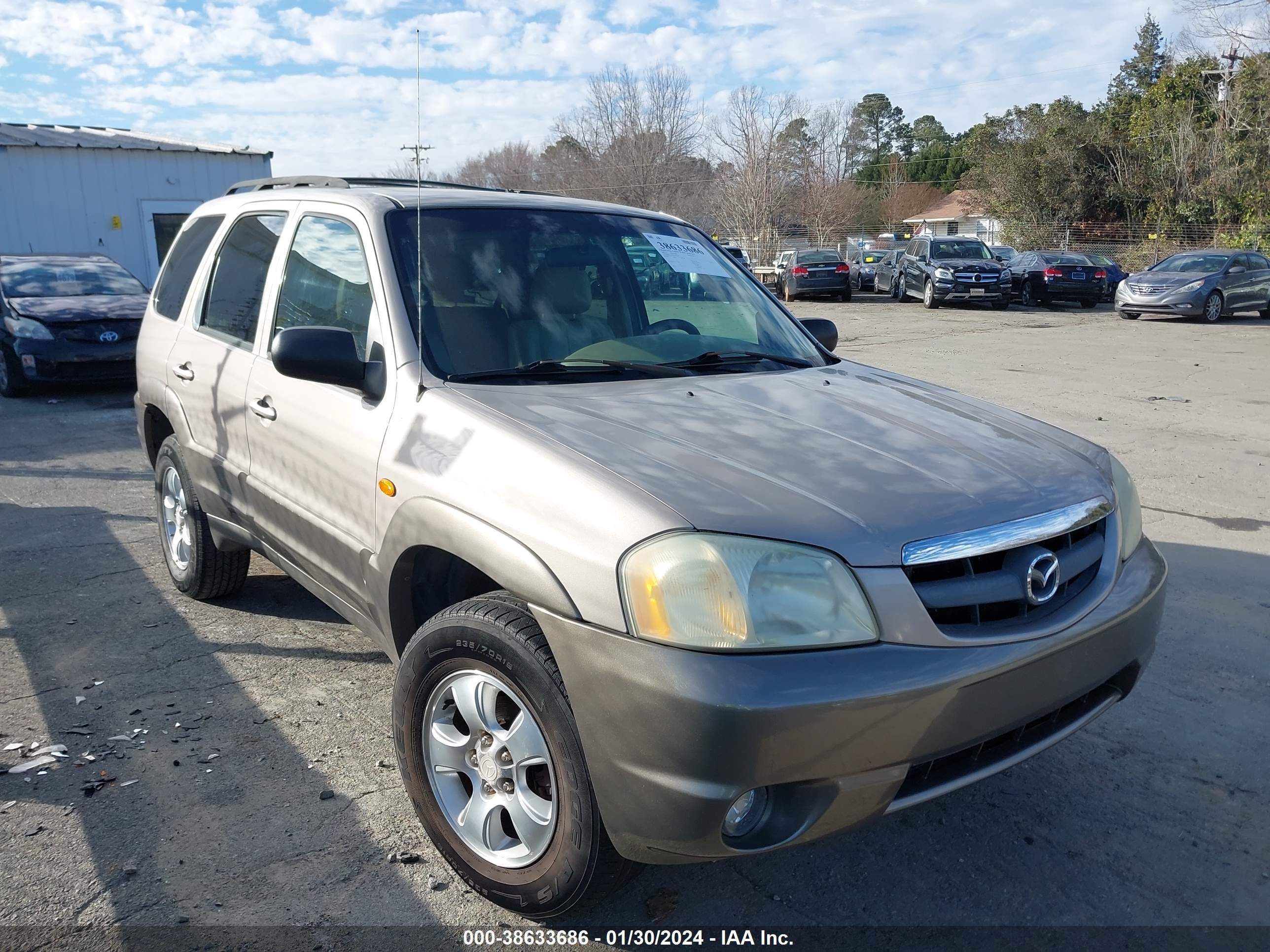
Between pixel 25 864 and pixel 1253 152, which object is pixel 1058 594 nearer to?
pixel 25 864

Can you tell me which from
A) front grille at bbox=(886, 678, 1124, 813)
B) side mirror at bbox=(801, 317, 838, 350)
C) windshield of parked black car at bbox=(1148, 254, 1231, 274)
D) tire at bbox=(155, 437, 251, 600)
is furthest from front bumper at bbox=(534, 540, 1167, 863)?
windshield of parked black car at bbox=(1148, 254, 1231, 274)

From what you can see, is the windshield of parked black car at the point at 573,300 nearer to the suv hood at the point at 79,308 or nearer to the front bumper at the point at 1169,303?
the suv hood at the point at 79,308

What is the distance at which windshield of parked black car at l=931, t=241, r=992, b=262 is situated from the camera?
2592 cm

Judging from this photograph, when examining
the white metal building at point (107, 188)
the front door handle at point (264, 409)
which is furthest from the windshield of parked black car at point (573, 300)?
the white metal building at point (107, 188)

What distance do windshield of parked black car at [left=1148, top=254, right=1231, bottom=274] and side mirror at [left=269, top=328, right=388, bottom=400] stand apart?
75.5ft

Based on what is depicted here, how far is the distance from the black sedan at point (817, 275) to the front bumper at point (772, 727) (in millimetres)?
27046

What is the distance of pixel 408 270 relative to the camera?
3.24 meters

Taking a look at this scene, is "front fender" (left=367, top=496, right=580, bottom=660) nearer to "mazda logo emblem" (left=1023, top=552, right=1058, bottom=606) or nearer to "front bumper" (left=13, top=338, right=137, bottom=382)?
"mazda logo emblem" (left=1023, top=552, right=1058, bottom=606)

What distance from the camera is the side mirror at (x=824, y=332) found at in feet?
14.4

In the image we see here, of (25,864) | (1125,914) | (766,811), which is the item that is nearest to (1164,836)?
(1125,914)

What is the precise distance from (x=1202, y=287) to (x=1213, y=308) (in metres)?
0.69

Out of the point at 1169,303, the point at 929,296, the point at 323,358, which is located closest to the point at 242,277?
the point at 323,358

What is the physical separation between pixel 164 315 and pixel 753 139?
38.2 m

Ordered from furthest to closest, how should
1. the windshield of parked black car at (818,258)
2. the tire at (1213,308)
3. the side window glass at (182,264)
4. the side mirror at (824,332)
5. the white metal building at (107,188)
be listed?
the windshield of parked black car at (818,258), the tire at (1213,308), the white metal building at (107,188), the side window glass at (182,264), the side mirror at (824,332)
